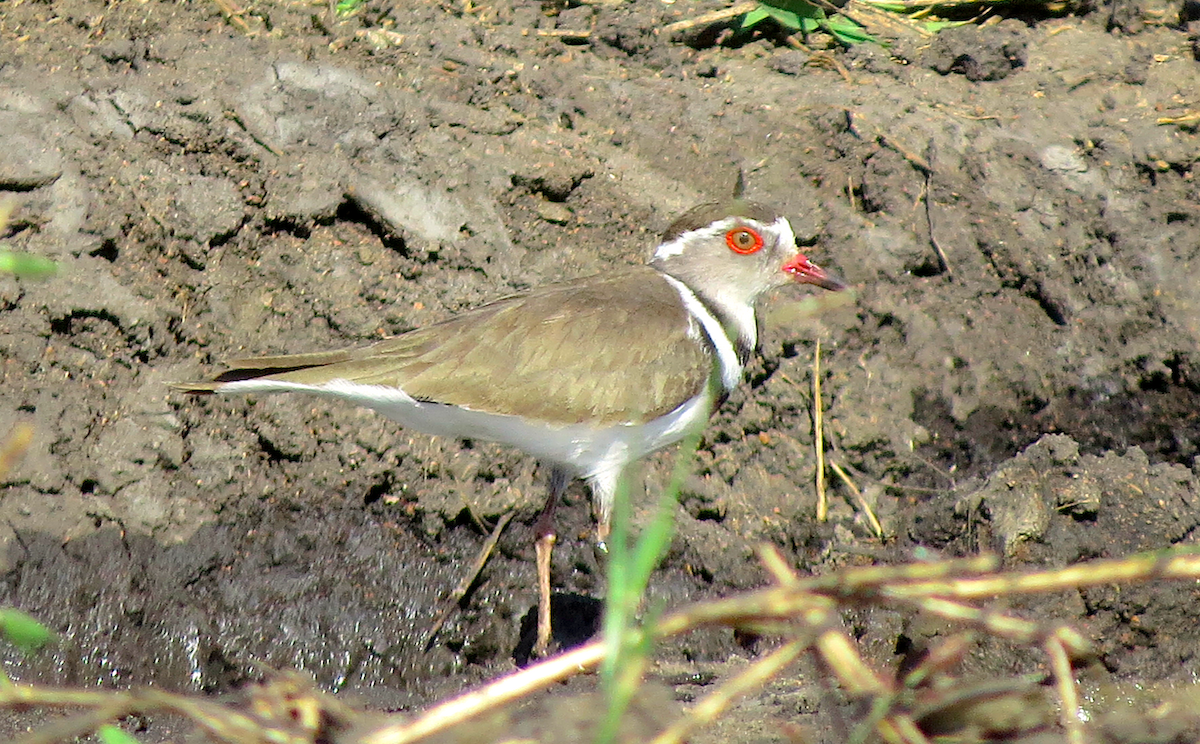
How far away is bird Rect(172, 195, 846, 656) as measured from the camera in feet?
18.1

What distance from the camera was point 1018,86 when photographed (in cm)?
799

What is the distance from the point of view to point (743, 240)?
254 inches

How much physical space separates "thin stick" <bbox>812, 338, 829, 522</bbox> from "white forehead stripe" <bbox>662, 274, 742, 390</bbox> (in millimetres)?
833

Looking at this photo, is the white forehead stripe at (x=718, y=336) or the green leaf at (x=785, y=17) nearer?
the white forehead stripe at (x=718, y=336)

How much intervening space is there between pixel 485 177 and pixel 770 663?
437cm

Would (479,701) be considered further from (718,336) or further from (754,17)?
(754,17)

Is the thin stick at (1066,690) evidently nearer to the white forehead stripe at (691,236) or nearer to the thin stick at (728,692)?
the thin stick at (728,692)

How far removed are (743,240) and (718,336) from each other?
52 centimetres

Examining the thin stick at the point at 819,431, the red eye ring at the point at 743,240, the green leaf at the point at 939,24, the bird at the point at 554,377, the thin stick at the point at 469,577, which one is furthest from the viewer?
the green leaf at the point at 939,24

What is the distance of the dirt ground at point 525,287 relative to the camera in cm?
580

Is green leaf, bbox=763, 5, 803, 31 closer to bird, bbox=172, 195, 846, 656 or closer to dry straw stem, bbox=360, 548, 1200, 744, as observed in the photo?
bird, bbox=172, 195, 846, 656

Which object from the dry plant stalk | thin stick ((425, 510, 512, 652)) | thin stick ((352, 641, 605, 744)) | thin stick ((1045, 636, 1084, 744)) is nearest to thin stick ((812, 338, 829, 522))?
thin stick ((425, 510, 512, 652))

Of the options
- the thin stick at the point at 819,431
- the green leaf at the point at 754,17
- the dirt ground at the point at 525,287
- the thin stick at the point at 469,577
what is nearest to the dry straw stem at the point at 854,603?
the dirt ground at the point at 525,287

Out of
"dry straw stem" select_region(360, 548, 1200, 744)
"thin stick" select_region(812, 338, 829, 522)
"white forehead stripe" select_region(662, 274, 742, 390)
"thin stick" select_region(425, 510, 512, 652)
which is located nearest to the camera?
"dry straw stem" select_region(360, 548, 1200, 744)
